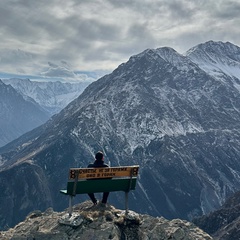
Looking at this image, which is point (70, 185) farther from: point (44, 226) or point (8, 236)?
point (8, 236)

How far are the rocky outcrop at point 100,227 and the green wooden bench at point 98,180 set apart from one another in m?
1.18

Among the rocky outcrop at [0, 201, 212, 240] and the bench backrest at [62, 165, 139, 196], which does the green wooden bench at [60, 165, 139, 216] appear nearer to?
the bench backrest at [62, 165, 139, 196]

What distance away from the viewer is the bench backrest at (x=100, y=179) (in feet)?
85.6

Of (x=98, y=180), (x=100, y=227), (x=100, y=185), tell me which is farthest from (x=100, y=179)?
(x=100, y=227)

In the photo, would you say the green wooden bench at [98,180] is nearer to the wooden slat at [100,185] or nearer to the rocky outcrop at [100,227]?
the wooden slat at [100,185]

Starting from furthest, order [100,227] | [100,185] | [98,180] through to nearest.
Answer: [100,185] < [98,180] < [100,227]

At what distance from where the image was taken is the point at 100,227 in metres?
24.7

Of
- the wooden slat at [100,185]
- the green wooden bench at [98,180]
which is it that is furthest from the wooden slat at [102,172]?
the wooden slat at [100,185]

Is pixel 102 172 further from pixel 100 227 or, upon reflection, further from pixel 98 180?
pixel 100 227

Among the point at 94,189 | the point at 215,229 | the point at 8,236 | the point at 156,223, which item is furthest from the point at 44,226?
the point at 215,229

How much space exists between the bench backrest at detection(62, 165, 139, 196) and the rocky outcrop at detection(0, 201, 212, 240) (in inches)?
57.4

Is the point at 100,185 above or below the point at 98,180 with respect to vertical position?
below

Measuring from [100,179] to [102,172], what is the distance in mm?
503

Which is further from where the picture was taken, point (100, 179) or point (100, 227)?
point (100, 179)
